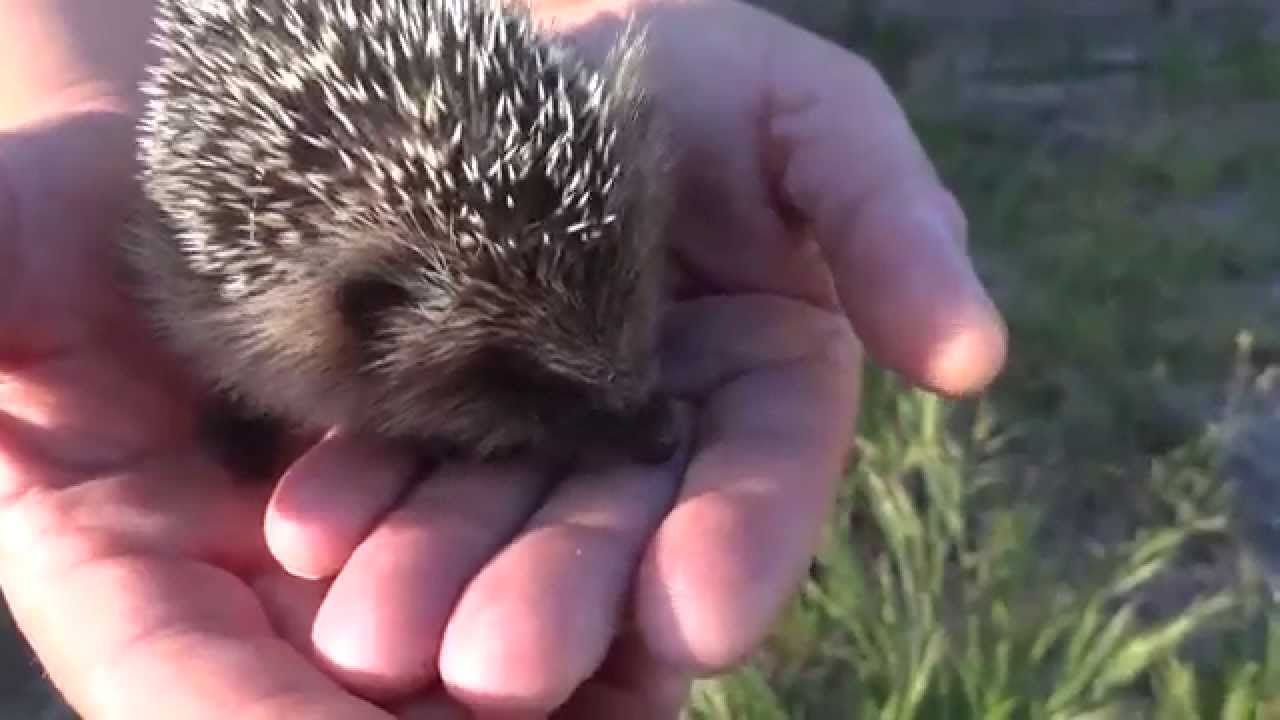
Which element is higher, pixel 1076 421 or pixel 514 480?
pixel 514 480

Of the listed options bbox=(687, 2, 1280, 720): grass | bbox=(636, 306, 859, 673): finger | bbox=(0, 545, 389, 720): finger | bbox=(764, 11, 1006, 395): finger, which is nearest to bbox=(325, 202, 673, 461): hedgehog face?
bbox=(636, 306, 859, 673): finger

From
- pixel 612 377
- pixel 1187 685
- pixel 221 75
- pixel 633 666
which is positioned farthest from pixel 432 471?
pixel 1187 685

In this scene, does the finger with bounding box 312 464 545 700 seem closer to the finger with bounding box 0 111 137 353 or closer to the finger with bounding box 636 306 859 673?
the finger with bounding box 636 306 859 673

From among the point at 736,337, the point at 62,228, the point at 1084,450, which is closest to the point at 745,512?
the point at 736,337

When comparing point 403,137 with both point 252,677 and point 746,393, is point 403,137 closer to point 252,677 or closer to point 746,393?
point 746,393

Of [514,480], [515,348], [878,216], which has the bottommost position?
[514,480]

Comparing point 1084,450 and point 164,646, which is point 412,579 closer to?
point 164,646

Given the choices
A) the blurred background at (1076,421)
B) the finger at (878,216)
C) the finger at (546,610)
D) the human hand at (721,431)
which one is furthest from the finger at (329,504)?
the blurred background at (1076,421)
